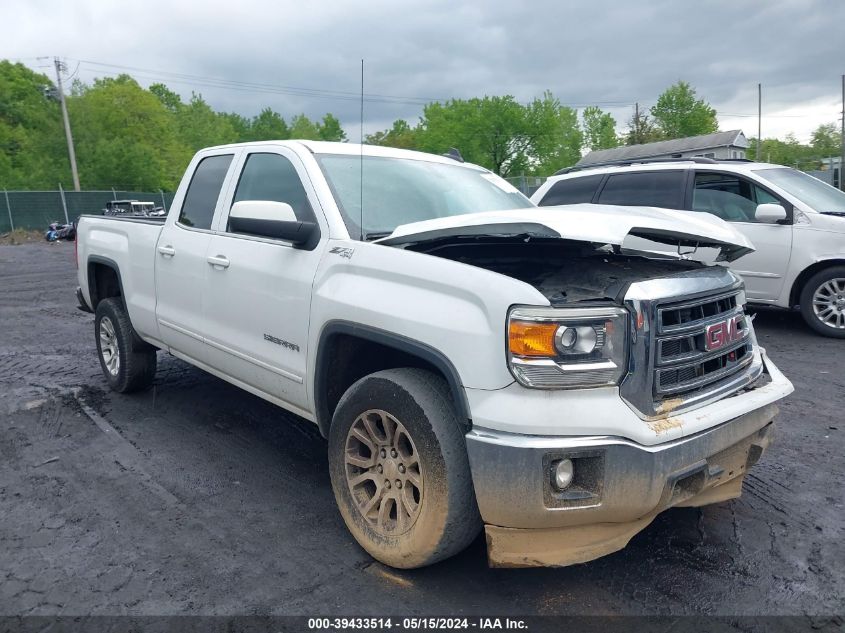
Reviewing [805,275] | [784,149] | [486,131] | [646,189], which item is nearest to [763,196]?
[805,275]

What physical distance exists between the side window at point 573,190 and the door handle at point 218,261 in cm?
520

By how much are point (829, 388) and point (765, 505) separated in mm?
2480

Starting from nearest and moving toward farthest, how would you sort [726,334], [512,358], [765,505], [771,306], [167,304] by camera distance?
[512,358] < [726,334] < [765,505] < [167,304] < [771,306]

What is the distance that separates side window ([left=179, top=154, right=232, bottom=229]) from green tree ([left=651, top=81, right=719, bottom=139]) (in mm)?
71341

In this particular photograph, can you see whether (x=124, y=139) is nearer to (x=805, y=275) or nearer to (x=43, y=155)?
(x=43, y=155)

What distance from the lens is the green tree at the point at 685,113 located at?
221 feet

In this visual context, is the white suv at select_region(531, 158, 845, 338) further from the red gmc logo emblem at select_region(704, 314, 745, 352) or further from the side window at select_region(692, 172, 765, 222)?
the red gmc logo emblem at select_region(704, 314, 745, 352)

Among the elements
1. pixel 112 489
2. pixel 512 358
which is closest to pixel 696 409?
pixel 512 358

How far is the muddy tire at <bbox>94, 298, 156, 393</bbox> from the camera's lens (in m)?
5.31

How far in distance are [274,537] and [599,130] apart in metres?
78.2

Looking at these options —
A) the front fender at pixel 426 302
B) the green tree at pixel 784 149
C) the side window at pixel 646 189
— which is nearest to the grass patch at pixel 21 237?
the side window at pixel 646 189

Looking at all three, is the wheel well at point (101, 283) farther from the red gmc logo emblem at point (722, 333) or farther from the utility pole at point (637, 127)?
the utility pole at point (637, 127)

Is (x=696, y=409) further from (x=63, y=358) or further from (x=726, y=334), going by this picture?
(x=63, y=358)

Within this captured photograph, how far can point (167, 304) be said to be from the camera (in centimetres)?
A: 458
